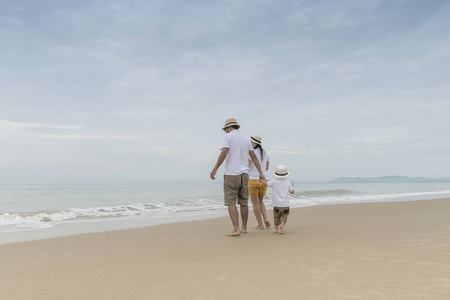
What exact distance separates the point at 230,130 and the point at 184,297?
11.7 feet

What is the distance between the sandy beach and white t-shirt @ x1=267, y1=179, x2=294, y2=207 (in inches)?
23.3

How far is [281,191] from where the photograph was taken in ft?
19.5

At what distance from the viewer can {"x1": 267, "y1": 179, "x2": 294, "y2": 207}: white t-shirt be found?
589 cm

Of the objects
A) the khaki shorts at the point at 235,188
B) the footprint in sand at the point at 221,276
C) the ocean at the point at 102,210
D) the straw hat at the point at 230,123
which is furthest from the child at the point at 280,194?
the ocean at the point at 102,210

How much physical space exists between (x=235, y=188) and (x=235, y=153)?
58 centimetres

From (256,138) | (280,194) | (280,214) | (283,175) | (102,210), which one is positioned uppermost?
(256,138)

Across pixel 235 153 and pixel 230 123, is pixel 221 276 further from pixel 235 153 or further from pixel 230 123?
pixel 230 123

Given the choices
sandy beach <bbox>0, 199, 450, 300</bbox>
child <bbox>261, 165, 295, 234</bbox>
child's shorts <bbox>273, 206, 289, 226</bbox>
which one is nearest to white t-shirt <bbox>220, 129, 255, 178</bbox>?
child <bbox>261, 165, 295, 234</bbox>

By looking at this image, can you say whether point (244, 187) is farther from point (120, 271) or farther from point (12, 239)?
point (12, 239)

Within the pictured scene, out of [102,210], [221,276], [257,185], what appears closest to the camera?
[221,276]

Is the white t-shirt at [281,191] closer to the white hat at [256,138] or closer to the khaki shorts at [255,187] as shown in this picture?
the khaki shorts at [255,187]

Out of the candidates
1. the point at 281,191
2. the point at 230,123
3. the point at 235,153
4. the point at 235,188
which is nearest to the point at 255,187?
the point at 281,191

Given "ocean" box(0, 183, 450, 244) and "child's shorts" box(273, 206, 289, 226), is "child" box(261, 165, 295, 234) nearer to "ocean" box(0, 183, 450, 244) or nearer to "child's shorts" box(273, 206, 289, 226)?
"child's shorts" box(273, 206, 289, 226)

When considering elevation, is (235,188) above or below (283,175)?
below
